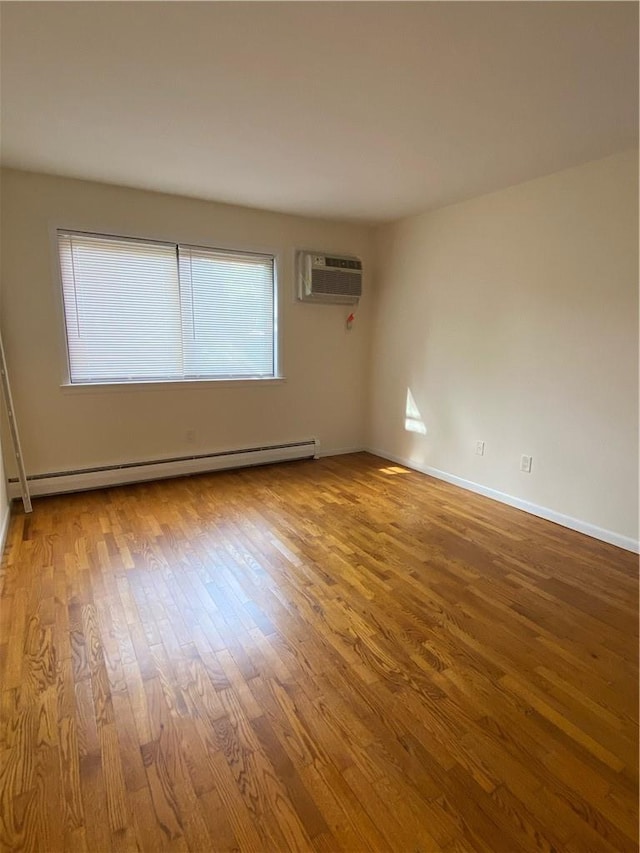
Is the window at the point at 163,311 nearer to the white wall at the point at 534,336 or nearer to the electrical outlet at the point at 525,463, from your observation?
the white wall at the point at 534,336

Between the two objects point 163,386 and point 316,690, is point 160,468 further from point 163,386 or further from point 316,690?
point 316,690

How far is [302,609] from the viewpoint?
199 centimetres

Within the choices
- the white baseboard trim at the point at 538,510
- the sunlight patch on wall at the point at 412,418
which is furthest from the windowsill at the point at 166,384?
the white baseboard trim at the point at 538,510

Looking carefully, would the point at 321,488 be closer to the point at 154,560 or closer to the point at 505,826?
the point at 154,560

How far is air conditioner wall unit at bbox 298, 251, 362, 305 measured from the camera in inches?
158

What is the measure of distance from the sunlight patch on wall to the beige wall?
2.26 feet

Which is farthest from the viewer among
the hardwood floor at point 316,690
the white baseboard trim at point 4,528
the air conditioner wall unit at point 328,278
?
the air conditioner wall unit at point 328,278

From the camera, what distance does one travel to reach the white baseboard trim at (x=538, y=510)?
2643mm

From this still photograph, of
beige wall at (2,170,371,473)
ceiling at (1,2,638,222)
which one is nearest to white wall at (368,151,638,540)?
ceiling at (1,2,638,222)

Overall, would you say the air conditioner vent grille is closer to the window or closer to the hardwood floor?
the window

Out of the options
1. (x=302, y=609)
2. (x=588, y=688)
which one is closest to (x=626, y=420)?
(x=588, y=688)

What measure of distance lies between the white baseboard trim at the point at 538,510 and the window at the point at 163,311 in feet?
6.15

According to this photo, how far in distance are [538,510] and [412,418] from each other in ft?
4.79

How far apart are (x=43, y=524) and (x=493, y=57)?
3506mm
